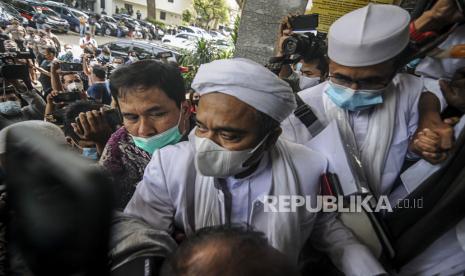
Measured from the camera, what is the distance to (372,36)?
1395 millimetres

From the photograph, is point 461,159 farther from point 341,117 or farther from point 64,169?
point 64,169

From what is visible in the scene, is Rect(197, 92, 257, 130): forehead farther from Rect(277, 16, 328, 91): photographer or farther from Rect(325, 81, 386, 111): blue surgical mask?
Rect(277, 16, 328, 91): photographer

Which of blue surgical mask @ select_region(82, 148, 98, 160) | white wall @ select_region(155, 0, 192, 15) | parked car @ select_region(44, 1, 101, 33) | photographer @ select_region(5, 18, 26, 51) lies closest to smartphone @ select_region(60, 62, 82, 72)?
blue surgical mask @ select_region(82, 148, 98, 160)

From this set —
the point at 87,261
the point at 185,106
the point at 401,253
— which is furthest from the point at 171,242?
the point at 401,253

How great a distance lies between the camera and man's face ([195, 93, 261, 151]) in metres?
1.17

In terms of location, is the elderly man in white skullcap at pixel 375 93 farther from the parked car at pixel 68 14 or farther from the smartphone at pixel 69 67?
the parked car at pixel 68 14

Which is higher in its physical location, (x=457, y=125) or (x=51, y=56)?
(x=457, y=125)

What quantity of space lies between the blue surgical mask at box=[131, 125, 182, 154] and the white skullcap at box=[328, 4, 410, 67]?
0.89 m

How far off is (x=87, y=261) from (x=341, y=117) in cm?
136

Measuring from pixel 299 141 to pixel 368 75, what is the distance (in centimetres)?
45

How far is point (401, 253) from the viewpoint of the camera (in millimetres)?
1390

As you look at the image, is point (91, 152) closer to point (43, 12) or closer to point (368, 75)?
point (368, 75)

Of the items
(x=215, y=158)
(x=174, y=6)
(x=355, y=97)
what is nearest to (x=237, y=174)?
(x=215, y=158)

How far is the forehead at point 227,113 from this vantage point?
1165 millimetres
